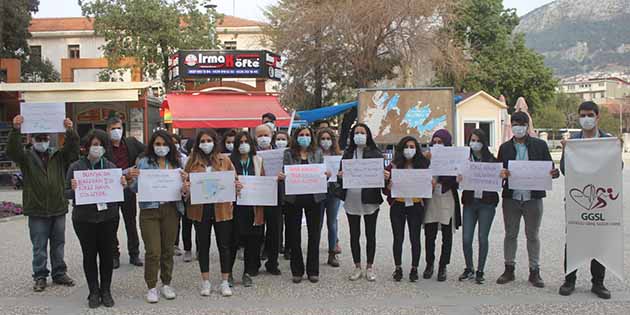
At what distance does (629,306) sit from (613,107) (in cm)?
10188

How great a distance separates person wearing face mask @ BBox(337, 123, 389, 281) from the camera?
7.05m

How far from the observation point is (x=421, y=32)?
91.5 feet

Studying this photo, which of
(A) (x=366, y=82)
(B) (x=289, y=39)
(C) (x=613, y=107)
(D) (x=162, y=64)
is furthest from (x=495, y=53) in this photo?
(C) (x=613, y=107)

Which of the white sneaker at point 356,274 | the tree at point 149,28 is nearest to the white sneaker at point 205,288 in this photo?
the white sneaker at point 356,274

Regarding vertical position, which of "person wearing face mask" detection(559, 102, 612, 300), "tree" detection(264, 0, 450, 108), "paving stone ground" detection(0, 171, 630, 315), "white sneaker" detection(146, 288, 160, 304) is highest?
"tree" detection(264, 0, 450, 108)

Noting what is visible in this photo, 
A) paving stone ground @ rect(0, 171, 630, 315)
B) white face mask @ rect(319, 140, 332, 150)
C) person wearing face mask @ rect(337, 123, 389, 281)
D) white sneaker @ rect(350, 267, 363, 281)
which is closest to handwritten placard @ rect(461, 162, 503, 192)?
person wearing face mask @ rect(337, 123, 389, 281)

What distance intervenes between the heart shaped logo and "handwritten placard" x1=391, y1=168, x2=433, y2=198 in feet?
5.18

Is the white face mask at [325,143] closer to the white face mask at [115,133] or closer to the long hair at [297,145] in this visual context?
the long hair at [297,145]

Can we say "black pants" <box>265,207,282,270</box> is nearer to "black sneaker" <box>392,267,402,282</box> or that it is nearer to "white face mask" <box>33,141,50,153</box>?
"black sneaker" <box>392,267,402,282</box>

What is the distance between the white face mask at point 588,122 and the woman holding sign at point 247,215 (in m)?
3.68

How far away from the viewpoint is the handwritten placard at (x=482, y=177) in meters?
6.75

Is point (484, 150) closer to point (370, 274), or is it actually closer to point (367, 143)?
point (367, 143)

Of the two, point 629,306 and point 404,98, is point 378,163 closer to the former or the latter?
point 629,306

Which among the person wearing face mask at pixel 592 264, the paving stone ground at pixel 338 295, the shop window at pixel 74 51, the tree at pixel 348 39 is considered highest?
the shop window at pixel 74 51
